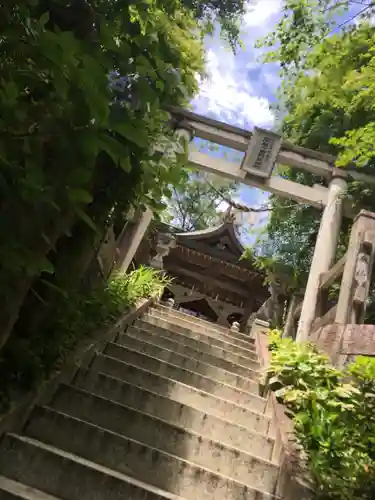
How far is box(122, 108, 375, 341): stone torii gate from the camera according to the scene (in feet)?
26.6

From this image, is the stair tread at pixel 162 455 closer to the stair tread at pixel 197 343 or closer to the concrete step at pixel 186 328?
the stair tread at pixel 197 343

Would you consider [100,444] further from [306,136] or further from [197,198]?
[197,198]

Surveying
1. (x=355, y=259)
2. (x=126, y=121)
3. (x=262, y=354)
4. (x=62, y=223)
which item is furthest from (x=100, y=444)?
(x=355, y=259)

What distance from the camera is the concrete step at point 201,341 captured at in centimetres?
597

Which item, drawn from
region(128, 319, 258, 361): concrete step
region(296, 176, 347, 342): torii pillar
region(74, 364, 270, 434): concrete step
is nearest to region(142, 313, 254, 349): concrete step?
region(128, 319, 258, 361): concrete step

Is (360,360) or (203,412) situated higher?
(360,360)

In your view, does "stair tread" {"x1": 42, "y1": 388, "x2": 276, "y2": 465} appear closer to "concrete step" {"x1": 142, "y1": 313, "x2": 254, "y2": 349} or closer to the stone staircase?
the stone staircase

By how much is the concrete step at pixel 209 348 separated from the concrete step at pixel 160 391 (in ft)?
4.38

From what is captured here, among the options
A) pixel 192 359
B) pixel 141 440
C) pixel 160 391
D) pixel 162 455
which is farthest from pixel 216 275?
pixel 162 455

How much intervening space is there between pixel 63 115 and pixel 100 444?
7.76 feet

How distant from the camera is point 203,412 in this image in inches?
147

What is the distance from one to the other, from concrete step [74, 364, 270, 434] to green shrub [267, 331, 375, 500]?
14.2 inches

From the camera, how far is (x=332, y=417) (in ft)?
10.8

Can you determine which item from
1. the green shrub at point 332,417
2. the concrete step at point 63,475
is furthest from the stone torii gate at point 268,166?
the concrete step at point 63,475
